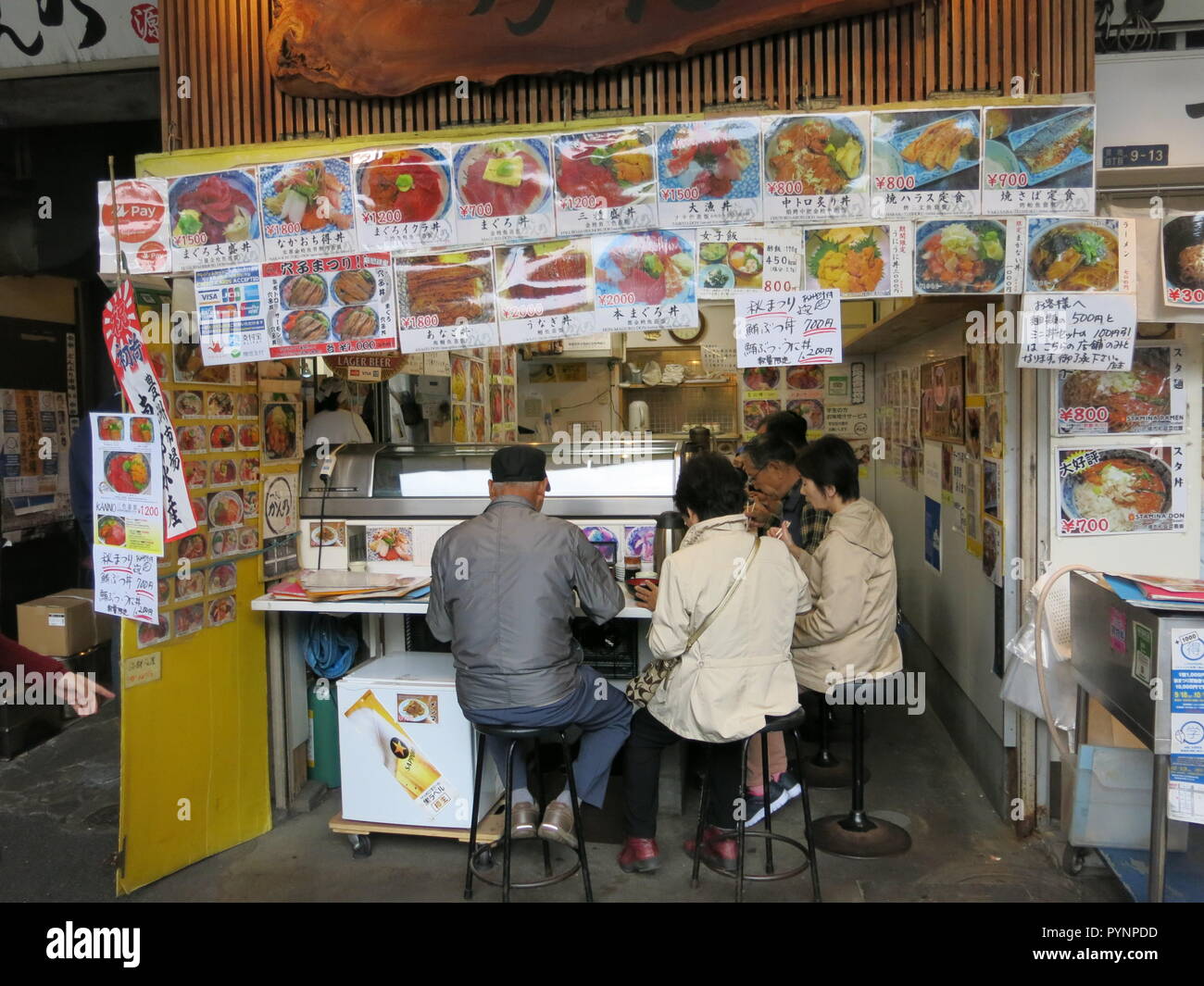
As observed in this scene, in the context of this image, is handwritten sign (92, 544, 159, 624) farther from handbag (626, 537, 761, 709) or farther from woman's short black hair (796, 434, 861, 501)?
woman's short black hair (796, 434, 861, 501)

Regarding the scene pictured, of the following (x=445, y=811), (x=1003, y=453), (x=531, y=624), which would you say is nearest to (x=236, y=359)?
(x=531, y=624)

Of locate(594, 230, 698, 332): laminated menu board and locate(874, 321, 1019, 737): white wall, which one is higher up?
locate(594, 230, 698, 332): laminated menu board

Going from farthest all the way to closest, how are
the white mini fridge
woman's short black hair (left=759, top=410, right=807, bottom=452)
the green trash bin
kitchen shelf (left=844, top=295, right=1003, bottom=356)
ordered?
1. woman's short black hair (left=759, top=410, right=807, bottom=452)
2. the green trash bin
3. kitchen shelf (left=844, top=295, right=1003, bottom=356)
4. the white mini fridge

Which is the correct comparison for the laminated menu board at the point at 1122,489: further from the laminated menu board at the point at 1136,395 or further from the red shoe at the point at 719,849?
the red shoe at the point at 719,849

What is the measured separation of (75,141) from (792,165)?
4.63m

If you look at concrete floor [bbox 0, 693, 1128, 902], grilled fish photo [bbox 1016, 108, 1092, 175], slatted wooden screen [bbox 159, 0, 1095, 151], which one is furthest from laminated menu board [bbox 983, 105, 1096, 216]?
concrete floor [bbox 0, 693, 1128, 902]

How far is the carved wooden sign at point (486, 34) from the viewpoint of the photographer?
302cm

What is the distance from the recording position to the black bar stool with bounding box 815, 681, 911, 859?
3.58 metres

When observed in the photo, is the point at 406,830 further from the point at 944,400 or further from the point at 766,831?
the point at 944,400

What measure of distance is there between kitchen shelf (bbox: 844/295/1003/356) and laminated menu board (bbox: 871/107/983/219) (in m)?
0.52

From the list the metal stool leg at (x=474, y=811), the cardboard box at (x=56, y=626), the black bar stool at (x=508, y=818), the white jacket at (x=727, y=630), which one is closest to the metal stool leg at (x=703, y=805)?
the white jacket at (x=727, y=630)

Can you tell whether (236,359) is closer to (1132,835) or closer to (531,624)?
(531,624)

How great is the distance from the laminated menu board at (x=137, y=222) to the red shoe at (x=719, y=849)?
2.88 meters

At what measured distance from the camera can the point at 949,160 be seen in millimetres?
2854
